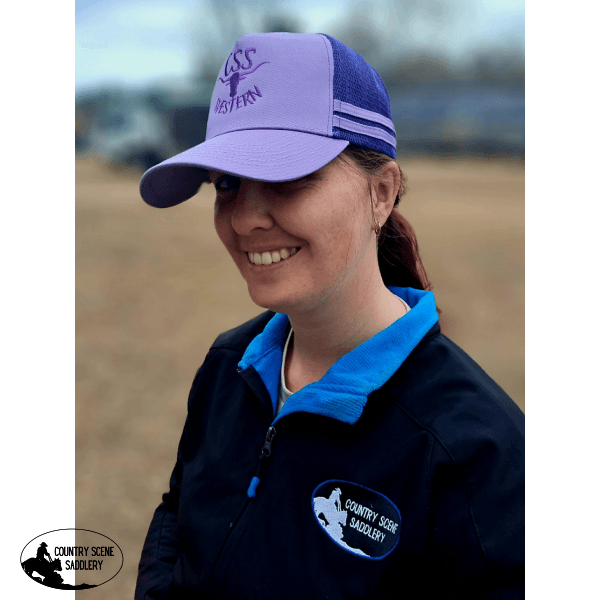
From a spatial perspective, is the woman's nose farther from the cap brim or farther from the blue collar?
the blue collar

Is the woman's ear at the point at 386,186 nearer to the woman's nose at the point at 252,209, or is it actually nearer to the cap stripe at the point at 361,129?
the cap stripe at the point at 361,129

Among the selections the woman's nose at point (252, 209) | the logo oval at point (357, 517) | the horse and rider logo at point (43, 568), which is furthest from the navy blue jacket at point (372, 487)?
the horse and rider logo at point (43, 568)

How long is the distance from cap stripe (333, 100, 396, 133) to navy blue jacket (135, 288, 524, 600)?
13.5 inches

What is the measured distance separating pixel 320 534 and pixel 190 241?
10.5ft

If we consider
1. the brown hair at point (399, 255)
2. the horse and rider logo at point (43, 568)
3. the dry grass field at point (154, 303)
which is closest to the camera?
the brown hair at point (399, 255)

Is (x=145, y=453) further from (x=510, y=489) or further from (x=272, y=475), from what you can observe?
(x=510, y=489)

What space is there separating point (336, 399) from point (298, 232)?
28cm

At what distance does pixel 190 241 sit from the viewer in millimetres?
3896

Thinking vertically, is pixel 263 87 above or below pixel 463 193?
above

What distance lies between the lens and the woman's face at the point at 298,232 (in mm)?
867

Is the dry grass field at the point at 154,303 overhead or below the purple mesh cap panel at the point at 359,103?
below

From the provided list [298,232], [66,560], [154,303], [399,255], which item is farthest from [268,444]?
[154,303]

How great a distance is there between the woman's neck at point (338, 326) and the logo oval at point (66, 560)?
72cm

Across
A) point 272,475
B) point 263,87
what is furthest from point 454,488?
point 263,87
